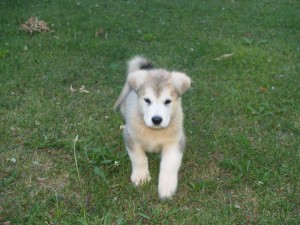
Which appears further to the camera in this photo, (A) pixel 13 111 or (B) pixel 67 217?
(A) pixel 13 111

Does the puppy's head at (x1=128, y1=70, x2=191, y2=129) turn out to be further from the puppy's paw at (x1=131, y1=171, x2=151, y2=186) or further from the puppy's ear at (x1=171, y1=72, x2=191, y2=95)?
the puppy's paw at (x1=131, y1=171, x2=151, y2=186)

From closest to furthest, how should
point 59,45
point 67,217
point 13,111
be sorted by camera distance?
point 67,217 < point 13,111 < point 59,45

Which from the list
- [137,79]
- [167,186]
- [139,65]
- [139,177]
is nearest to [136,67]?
[139,65]

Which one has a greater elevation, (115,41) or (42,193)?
(42,193)

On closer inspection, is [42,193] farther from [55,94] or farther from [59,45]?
[59,45]

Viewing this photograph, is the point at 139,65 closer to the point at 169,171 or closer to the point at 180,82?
the point at 180,82

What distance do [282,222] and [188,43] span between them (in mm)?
5615

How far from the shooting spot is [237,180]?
4.77m

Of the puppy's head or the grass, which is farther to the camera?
the puppy's head

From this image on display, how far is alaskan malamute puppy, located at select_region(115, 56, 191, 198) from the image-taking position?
4566mm

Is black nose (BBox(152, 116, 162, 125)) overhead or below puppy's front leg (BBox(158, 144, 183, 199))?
overhead

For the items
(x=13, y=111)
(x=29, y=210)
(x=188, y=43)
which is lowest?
(x=188, y=43)

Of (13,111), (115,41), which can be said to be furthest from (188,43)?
(13,111)

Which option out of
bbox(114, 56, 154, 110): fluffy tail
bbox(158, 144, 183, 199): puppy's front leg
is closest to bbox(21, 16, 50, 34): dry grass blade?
bbox(114, 56, 154, 110): fluffy tail
